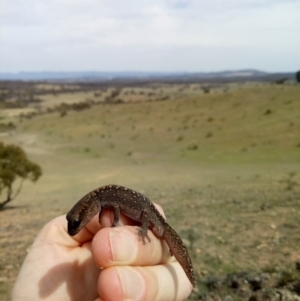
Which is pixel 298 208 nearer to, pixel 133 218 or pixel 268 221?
pixel 268 221

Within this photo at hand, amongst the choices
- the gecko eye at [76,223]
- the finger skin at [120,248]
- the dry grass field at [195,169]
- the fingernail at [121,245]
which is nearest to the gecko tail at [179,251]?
the finger skin at [120,248]

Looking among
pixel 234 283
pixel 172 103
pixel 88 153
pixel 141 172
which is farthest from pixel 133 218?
pixel 172 103

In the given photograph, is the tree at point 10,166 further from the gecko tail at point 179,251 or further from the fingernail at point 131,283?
the fingernail at point 131,283

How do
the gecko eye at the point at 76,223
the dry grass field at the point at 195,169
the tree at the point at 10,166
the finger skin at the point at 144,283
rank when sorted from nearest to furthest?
the finger skin at the point at 144,283, the gecko eye at the point at 76,223, the dry grass field at the point at 195,169, the tree at the point at 10,166

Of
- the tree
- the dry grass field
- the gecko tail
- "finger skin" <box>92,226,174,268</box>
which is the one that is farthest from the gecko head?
the tree

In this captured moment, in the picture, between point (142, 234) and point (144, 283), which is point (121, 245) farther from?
point (142, 234)

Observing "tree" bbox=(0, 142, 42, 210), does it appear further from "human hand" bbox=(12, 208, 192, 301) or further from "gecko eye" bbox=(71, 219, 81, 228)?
"gecko eye" bbox=(71, 219, 81, 228)
